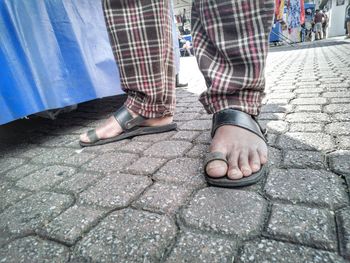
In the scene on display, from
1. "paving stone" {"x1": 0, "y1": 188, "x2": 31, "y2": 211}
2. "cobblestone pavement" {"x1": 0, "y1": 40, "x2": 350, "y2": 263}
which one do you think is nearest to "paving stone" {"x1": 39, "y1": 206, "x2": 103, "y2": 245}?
"cobblestone pavement" {"x1": 0, "y1": 40, "x2": 350, "y2": 263}

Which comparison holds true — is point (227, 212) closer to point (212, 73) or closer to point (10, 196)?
point (212, 73)

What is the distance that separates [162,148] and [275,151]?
473 mm

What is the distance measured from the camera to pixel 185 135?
1305mm

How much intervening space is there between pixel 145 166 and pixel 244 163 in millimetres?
384

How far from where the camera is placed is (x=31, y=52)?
1.29 m

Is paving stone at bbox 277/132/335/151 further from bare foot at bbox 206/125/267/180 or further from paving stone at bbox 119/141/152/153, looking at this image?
paving stone at bbox 119/141/152/153

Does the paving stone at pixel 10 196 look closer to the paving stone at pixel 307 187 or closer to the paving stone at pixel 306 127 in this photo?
the paving stone at pixel 307 187

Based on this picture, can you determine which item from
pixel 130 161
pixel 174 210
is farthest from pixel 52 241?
pixel 130 161

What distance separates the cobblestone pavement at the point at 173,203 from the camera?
55 centimetres

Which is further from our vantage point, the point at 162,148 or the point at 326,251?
the point at 162,148

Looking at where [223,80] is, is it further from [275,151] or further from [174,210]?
[174,210]

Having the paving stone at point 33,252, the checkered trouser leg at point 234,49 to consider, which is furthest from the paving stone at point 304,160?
the paving stone at point 33,252

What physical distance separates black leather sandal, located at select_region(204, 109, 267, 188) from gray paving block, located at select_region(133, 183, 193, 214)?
9 cm

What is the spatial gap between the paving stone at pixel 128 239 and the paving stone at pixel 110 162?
0.33m
